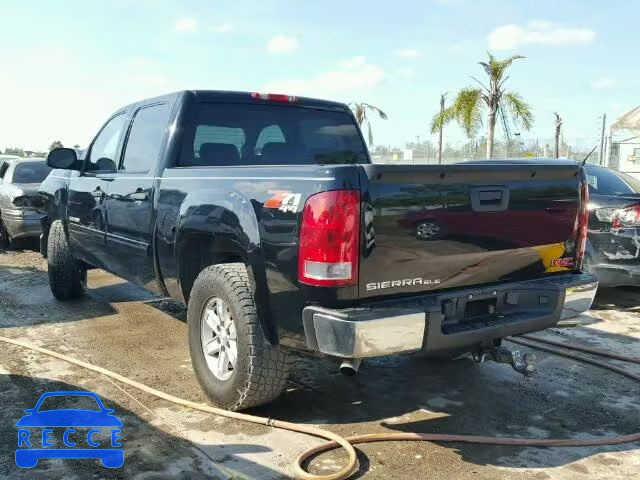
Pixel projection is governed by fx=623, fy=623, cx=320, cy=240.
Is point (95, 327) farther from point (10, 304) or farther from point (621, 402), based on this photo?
point (621, 402)

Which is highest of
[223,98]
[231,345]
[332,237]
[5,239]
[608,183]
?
[223,98]

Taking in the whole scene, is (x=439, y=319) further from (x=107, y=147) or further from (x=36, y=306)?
(x=36, y=306)

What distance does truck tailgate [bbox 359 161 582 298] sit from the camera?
3031 mm

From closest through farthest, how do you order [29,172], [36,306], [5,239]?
[36,306], [29,172], [5,239]

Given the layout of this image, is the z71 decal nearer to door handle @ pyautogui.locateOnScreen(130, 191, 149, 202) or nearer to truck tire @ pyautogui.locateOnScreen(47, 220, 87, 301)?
door handle @ pyautogui.locateOnScreen(130, 191, 149, 202)

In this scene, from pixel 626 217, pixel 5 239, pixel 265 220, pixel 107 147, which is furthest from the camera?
pixel 5 239

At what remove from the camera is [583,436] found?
353cm

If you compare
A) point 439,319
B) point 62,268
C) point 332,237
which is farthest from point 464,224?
point 62,268

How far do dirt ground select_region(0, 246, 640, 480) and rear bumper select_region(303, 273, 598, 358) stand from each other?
0.62 metres

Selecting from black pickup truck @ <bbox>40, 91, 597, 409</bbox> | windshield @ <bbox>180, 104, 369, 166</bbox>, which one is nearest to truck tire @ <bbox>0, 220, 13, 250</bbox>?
black pickup truck @ <bbox>40, 91, 597, 409</bbox>

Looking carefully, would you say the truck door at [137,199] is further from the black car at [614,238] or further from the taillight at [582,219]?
the black car at [614,238]

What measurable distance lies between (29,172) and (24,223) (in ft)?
4.33

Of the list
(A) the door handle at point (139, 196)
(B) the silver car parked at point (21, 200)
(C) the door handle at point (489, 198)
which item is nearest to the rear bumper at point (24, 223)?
(B) the silver car parked at point (21, 200)

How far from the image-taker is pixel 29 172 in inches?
413
